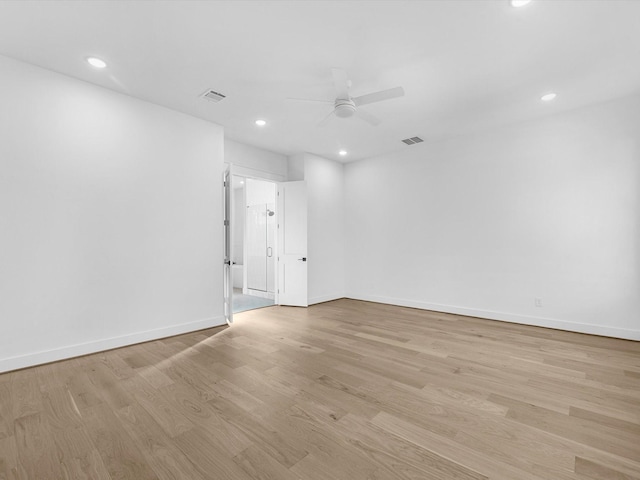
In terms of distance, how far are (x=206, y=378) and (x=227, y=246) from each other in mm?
2203

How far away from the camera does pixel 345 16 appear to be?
229 centimetres

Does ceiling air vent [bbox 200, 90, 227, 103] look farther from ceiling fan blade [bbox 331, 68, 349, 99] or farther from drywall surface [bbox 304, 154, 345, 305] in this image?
drywall surface [bbox 304, 154, 345, 305]

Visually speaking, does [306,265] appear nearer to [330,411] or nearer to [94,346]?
[94,346]

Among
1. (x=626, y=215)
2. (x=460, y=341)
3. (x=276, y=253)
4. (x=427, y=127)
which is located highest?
(x=427, y=127)

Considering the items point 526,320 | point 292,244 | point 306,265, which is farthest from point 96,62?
point 526,320

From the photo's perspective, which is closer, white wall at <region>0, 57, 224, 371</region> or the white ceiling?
the white ceiling

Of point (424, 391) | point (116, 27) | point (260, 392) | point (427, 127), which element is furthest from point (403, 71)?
point (260, 392)

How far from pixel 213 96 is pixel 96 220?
198 centimetres

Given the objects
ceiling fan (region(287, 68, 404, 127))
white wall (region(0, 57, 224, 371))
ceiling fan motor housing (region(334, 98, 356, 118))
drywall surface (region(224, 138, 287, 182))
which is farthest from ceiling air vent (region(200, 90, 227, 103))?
ceiling fan motor housing (region(334, 98, 356, 118))

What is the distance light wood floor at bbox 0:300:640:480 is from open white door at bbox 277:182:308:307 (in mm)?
2107

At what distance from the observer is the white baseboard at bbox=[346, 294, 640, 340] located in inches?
143

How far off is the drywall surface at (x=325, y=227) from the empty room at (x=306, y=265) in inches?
22.1

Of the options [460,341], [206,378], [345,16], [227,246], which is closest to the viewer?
[345,16]

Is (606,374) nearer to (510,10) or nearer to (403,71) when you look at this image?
(510,10)
